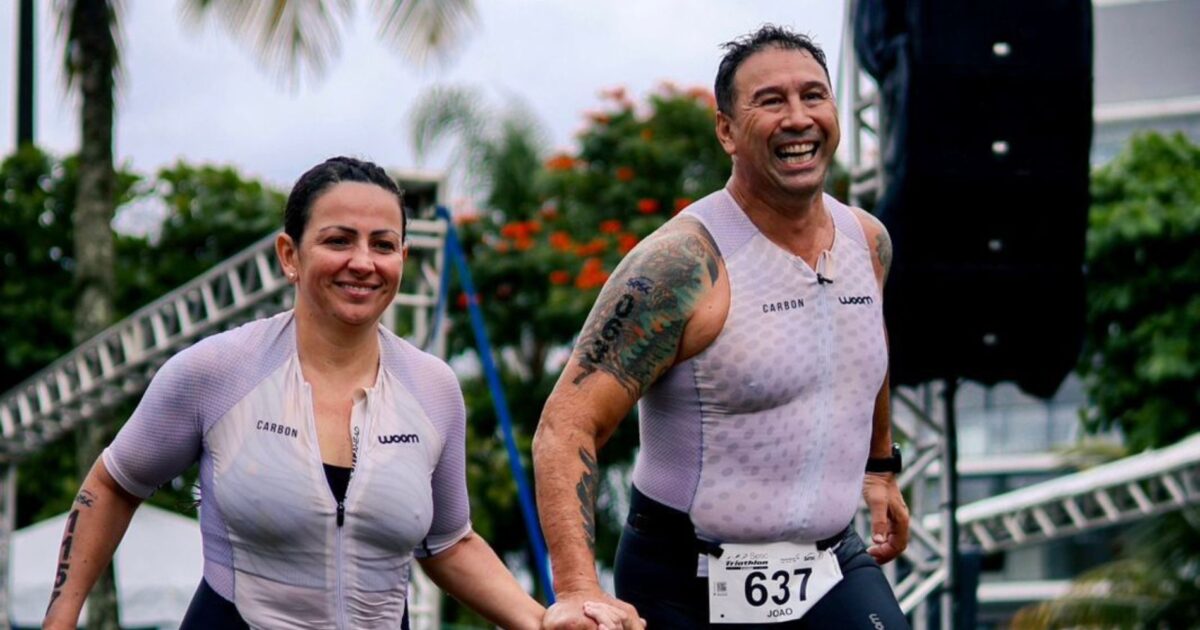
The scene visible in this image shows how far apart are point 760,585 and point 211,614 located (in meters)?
1.06

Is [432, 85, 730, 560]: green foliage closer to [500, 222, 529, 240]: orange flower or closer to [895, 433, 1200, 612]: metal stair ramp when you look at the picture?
[500, 222, 529, 240]: orange flower

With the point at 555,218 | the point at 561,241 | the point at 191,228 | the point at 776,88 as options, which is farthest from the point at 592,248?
the point at 776,88

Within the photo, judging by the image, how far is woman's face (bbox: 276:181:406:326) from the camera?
3756 mm

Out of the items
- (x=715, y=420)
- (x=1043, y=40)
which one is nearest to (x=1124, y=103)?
(x=1043, y=40)

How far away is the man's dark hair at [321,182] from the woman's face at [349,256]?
0.02 meters

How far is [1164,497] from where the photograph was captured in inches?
752

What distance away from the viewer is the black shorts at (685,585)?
394cm

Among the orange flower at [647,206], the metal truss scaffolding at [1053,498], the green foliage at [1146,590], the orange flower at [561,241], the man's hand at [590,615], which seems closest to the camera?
the man's hand at [590,615]

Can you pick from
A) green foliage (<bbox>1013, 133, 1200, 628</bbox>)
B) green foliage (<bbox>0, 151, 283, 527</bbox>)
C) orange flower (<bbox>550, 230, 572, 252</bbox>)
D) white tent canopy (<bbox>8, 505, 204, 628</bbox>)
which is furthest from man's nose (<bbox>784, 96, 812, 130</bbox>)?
orange flower (<bbox>550, 230, 572, 252</bbox>)

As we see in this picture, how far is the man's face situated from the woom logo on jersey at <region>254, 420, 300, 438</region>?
3.50 feet

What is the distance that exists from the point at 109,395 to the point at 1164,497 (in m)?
10.1

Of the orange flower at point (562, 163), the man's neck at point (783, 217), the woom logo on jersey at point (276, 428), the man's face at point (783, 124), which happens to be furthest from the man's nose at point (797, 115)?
the orange flower at point (562, 163)

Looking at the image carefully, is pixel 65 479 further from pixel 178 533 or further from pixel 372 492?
pixel 372 492

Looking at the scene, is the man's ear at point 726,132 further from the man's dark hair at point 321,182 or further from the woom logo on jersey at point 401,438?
the woom logo on jersey at point 401,438
